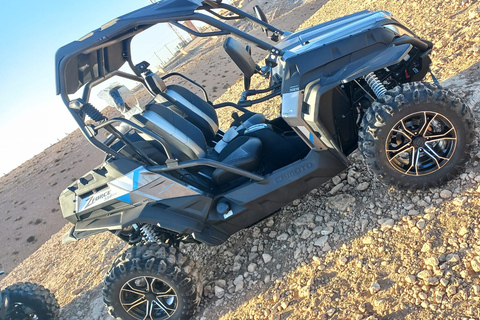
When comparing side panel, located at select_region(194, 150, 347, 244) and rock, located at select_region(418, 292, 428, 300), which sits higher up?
side panel, located at select_region(194, 150, 347, 244)

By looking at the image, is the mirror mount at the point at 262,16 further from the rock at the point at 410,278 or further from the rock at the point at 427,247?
the rock at the point at 410,278

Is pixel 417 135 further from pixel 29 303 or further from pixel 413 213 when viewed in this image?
pixel 29 303

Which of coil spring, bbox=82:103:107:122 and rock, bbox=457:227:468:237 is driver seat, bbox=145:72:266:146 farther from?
rock, bbox=457:227:468:237

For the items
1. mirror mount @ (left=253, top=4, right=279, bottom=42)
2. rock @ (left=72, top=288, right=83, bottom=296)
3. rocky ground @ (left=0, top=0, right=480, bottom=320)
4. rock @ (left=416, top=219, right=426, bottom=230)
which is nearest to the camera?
rocky ground @ (left=0, top=0, right=480, bottom=320)

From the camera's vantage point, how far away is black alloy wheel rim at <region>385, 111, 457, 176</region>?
8.57 ft

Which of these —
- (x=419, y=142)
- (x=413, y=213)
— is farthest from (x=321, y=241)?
(x=419, y=142)

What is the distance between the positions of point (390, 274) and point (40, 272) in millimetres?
6349

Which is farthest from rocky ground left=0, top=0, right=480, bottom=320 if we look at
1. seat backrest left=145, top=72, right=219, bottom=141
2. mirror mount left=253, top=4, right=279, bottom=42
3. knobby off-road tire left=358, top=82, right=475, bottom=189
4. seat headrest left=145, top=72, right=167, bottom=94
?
seat headrest left=145, top=72, right=167, bottom=94

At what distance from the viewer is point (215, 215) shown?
327 cm

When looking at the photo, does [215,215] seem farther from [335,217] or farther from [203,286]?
[335,217]

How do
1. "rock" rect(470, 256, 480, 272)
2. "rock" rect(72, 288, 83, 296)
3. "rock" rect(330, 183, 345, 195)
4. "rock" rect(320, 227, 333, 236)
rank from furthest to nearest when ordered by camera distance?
"rock" rect(72, 288, 83, 296), "rock" rect(330, 183, 345, 195), "rock" rect(320, 227, 333, 236), "rock" rect(470, 256, 480, 272)

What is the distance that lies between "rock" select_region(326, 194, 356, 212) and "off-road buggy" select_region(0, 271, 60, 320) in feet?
11.5

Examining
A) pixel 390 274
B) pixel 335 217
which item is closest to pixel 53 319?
pixel 335 217

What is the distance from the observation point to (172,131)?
3307mm
